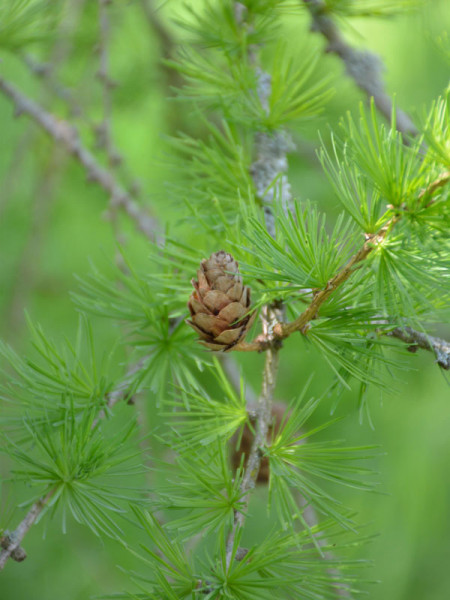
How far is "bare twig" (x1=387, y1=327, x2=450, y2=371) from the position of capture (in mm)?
342

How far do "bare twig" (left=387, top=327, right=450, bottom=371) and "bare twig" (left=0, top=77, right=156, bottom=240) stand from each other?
345 millimetres

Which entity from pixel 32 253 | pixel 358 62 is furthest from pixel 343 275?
pixel 32 253

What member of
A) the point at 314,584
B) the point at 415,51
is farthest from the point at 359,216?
the point at 415,51

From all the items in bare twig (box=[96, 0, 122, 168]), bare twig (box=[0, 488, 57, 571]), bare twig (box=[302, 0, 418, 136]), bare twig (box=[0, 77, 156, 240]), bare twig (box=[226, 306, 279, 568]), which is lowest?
bare twig (box=[0, 488, 57, 571])

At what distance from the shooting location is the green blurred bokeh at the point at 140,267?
0.89 m

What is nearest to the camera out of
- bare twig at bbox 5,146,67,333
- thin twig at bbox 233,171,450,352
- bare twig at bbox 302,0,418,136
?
thin twig at bbox 233,171,450,352

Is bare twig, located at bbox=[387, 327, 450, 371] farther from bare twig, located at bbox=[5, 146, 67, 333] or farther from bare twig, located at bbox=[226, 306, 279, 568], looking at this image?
bare twig, located at bbox=[5, 146, 67, 333]

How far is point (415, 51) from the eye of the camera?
1.18m

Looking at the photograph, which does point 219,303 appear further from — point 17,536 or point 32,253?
point 32,253

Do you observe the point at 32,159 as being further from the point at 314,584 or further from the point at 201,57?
the point at 314,584

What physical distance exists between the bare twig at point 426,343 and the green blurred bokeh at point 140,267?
0.45 metres

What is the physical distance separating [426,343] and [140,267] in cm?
76

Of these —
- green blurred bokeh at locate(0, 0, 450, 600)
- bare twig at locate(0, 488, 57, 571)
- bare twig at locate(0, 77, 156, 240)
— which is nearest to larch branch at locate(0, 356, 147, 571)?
bare twig at locate(0, 488, 57, 571)

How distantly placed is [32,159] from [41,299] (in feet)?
0.83
